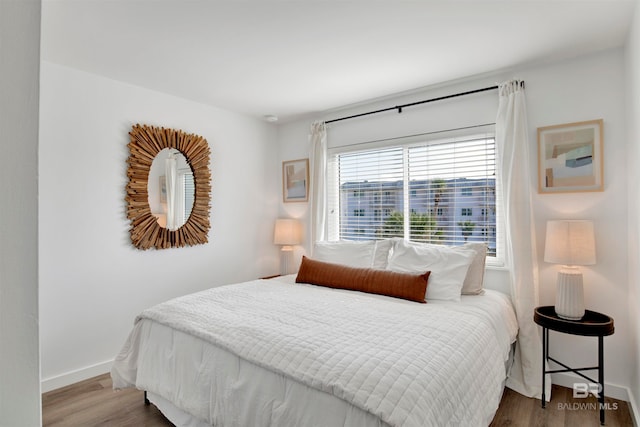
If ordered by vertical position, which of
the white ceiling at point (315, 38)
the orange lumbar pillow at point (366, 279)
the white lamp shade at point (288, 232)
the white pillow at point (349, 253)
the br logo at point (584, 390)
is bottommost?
the br logo at point (584, 390)

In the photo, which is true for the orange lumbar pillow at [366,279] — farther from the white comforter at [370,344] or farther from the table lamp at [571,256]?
the table lamp at [571,256]

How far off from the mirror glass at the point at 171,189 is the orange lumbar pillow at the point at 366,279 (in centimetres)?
136

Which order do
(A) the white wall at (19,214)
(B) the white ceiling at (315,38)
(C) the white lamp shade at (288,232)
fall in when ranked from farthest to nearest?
(C) the white lamp shade at (288,232), (B) the white ceiling at (315,38), (A) the white wall at (19,214)

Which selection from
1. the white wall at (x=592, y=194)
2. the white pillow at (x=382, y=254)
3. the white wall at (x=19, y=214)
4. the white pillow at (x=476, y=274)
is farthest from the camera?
the white pillow at (x=382, y=254)

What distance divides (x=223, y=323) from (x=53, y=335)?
5.48 feet

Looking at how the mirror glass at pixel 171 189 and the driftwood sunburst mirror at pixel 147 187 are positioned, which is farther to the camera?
the mirror glass at pixel 171 189

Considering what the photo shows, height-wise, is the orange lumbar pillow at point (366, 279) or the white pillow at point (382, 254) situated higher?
the white pillow at point (382, 254)

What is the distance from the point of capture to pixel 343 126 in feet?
12.9

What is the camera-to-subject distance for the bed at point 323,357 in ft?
4.42

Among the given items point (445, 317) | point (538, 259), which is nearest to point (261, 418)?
point (445, 317)

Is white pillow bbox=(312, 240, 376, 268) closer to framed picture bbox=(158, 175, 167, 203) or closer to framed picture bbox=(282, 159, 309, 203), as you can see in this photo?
framed picture bbox=(282, 159, 309, 203)

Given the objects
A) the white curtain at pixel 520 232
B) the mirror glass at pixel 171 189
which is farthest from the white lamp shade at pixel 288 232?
the white curtain at pixel 520 232

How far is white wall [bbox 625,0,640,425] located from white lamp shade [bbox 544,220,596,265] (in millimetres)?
228

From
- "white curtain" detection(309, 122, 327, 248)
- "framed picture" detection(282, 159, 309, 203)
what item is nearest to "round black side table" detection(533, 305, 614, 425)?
"white curtain" detection(309, 122, 327, 248)
